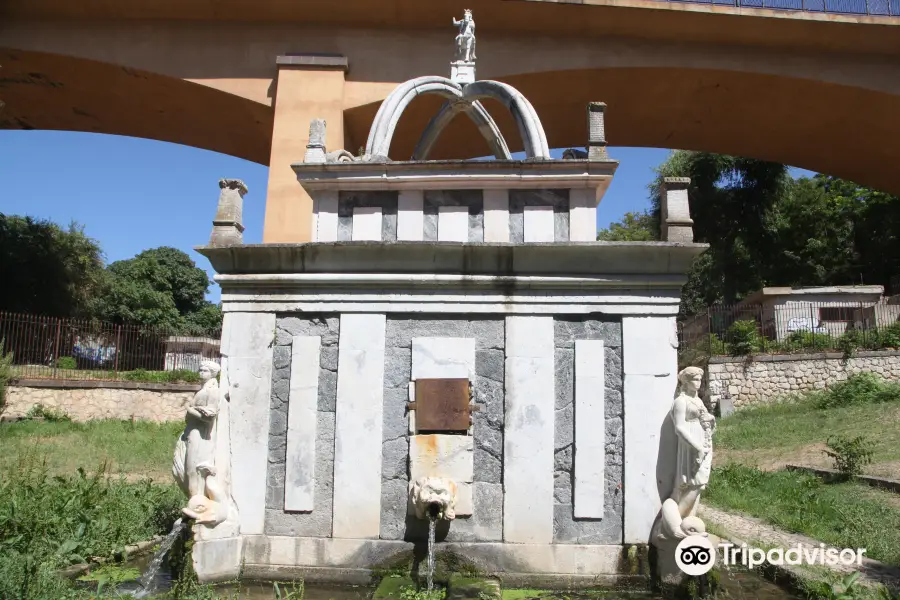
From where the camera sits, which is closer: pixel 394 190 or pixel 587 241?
pixel 587 241

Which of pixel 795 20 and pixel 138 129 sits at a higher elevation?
pixel 795 20

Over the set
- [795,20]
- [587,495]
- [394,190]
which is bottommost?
[587,495]

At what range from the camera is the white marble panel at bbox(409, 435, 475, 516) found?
648 cm

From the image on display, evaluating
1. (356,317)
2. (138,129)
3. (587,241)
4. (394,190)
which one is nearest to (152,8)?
(138,129)

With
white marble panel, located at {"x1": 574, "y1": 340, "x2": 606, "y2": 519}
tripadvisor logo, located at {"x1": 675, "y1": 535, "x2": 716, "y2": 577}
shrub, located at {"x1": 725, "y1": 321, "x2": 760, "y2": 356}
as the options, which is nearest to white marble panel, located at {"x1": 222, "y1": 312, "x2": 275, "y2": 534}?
white marble panel, located at {"x1": 574, "y1": 340, "x2": 606, "y2": 519}

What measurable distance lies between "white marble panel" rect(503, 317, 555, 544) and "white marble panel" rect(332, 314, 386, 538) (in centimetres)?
120

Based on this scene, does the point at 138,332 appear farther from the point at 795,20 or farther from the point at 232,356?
the point at 795,20

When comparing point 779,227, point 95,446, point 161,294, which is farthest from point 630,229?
point 95,446

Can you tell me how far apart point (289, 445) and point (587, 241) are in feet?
11.0

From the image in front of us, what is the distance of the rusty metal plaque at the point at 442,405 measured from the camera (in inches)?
256

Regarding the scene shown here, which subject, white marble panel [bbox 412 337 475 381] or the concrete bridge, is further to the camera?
the concrete bridge

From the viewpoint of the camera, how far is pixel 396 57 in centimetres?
1275

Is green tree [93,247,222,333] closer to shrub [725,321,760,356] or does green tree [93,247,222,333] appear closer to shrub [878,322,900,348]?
shrub [725,321,760,356]

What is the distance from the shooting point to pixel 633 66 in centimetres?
1298
